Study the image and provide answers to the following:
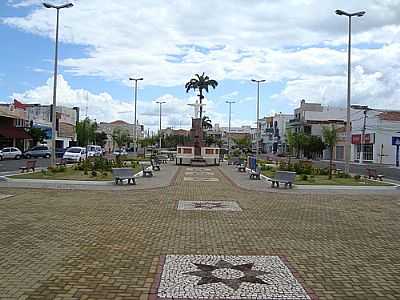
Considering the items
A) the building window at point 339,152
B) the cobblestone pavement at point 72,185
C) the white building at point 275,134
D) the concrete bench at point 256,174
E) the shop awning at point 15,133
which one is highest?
the white building at point 275,134

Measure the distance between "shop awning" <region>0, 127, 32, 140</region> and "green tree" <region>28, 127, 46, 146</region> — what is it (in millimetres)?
965

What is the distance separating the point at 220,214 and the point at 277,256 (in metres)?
4.88

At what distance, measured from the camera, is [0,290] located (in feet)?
20.8

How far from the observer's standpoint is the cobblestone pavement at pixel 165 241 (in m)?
6.74

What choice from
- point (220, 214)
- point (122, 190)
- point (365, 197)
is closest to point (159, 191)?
point (122, 190)

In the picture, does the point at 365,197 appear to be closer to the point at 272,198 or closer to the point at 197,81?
the point at 272,198

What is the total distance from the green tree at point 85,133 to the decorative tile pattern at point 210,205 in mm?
75824

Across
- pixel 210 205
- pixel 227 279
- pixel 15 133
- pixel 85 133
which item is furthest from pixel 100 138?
pixel 227 279

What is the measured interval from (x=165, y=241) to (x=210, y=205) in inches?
223

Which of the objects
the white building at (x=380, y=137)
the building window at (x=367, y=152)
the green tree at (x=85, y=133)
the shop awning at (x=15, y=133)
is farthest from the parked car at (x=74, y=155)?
the green tree at (x=85, y=133)

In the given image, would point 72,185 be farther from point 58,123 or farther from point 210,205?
point 58,123

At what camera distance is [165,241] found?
9.62m

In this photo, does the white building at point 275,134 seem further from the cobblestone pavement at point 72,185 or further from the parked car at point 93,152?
the cobblestone pavement at point 72,185

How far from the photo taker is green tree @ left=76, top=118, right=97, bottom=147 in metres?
91.4
